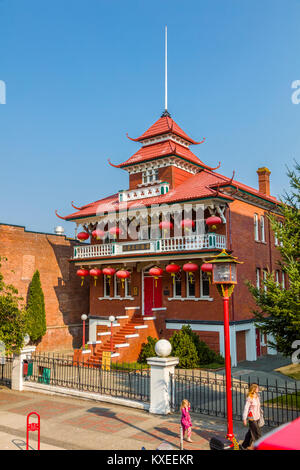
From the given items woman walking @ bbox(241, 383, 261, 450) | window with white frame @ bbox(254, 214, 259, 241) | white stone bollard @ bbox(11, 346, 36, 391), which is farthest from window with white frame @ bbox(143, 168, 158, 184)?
woman walking @ bbox(241, 383, 261, 450)

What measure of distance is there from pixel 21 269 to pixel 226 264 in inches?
867

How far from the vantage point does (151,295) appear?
28.0 metres

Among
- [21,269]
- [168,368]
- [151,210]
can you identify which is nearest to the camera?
[168,368]

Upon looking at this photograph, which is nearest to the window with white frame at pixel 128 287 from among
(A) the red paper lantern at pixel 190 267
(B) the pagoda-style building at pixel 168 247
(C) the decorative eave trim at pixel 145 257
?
(B) the pagoda-style building at pixel 168 247

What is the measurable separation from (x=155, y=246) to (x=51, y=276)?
10.4 meters

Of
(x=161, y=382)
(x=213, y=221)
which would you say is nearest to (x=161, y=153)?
(x=213, y=221)

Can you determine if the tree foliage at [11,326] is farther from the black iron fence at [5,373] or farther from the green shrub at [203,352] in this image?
the green shrub at [203,352]

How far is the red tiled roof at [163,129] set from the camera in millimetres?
31312

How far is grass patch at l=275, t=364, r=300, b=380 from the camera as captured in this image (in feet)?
69.7

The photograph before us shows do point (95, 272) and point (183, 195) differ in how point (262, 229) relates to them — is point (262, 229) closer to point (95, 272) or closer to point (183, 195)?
point (183, 195)

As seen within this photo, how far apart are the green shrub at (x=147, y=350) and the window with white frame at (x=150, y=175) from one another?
11.9 m

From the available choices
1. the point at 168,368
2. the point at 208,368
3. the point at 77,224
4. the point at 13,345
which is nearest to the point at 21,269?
the point at 77,224

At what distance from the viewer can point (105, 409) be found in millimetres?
14844
